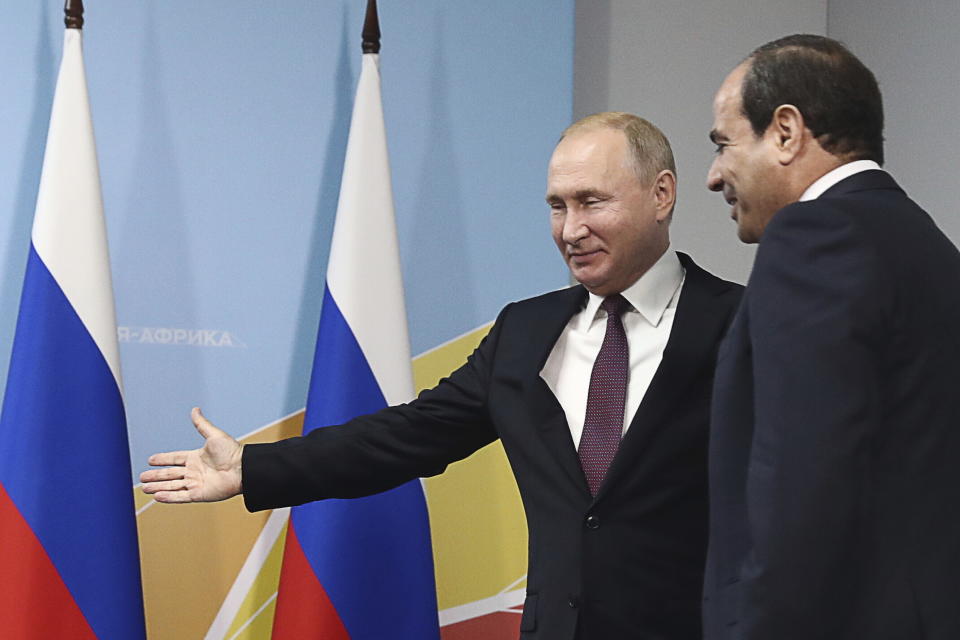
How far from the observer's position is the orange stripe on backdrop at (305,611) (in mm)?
2615

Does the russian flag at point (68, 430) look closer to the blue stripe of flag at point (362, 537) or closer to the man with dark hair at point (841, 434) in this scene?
the blue stripe of flag at point (362, 537)

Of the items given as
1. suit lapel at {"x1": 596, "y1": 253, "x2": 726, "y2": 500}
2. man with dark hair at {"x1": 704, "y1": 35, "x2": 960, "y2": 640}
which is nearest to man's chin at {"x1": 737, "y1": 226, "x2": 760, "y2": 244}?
man with dark hair at {"x1": 704, "y1": 35, "x2": 960, "y2": 640}

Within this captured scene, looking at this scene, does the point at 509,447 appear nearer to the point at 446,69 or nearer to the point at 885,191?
the point at 885,191

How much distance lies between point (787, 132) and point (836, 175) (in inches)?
3.3

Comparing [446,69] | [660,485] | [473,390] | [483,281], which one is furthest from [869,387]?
[446,69]

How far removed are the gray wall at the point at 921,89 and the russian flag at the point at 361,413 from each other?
162 centimetres

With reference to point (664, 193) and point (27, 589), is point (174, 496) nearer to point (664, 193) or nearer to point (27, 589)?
point (27, 589)

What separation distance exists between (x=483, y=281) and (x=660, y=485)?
1305 mm

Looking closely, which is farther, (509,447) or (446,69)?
(446,69)

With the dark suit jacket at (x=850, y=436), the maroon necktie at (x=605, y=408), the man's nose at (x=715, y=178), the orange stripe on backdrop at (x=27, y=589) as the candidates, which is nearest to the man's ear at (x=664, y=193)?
the maroon necktie at (x=605, y=408)

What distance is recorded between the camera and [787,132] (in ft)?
4.71

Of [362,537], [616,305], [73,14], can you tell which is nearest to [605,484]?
[616,305]

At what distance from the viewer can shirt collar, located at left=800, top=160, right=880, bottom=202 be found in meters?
1.41

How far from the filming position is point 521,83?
314 cm
